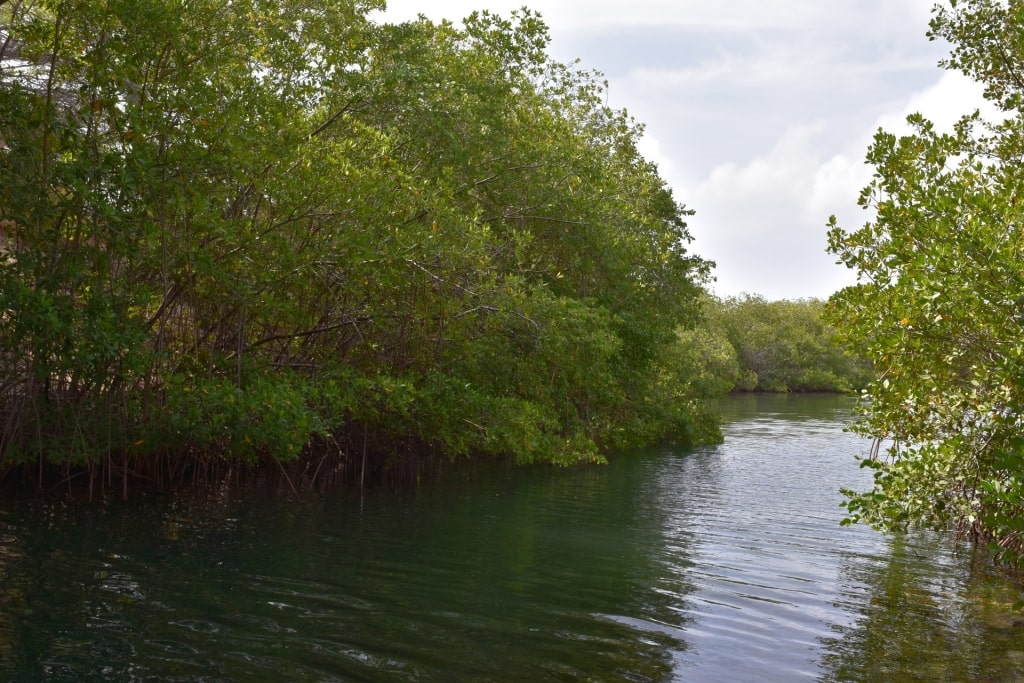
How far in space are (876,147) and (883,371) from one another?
290cm

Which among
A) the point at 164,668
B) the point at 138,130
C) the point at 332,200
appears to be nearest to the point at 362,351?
the point at 332,200

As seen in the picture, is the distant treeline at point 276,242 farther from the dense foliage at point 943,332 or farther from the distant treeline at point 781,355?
the distant treeline at point 781,355

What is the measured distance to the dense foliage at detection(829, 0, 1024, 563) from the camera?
968 centimetres

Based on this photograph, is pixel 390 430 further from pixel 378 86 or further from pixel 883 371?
pixel 883 371


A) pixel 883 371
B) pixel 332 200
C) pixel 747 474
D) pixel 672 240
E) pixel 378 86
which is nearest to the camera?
pixel 883 371

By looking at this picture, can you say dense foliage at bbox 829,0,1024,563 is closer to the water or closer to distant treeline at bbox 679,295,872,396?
the water

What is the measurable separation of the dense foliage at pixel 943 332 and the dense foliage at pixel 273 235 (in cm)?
667

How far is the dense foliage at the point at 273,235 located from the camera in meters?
12.5

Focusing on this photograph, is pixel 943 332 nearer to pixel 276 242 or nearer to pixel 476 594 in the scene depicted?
pixel 476 594

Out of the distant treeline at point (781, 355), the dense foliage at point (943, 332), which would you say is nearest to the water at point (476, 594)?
the dense foliage at point (943, 332)

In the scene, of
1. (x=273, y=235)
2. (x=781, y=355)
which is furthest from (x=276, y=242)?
(x=781, y=355)

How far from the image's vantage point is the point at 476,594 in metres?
10.4

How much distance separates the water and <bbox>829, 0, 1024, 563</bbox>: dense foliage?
127 centimetres

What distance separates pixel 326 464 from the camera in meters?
18.8
